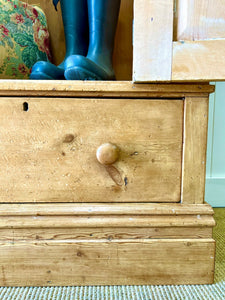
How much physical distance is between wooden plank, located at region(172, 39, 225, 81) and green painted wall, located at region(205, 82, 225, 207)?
55 cm

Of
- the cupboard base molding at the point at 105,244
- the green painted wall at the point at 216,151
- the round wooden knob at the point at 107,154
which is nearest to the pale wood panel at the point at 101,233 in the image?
the cupboard base molding at the point at 105,244

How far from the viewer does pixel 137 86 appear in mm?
479

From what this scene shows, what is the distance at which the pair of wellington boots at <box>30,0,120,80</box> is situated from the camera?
1.69 ft

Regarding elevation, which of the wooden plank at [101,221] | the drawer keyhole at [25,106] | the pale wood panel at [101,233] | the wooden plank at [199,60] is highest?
the wooden plank at [199,60]

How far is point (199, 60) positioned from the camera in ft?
1.40

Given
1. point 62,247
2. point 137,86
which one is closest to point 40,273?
point 62,247

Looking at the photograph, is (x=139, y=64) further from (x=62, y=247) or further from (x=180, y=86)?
(x=62, y=247)

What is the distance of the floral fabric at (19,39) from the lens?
67cm

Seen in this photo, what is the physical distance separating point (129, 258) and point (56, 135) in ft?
1.05

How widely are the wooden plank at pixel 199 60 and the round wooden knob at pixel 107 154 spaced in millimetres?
192

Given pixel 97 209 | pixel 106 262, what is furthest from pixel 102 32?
pixel 106 262

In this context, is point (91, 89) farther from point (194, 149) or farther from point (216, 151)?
point (216, 151)

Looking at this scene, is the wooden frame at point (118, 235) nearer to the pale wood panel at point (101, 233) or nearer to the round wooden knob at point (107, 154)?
the pale wood panel at point (101, 233)

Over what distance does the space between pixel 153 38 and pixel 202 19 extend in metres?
0.09
